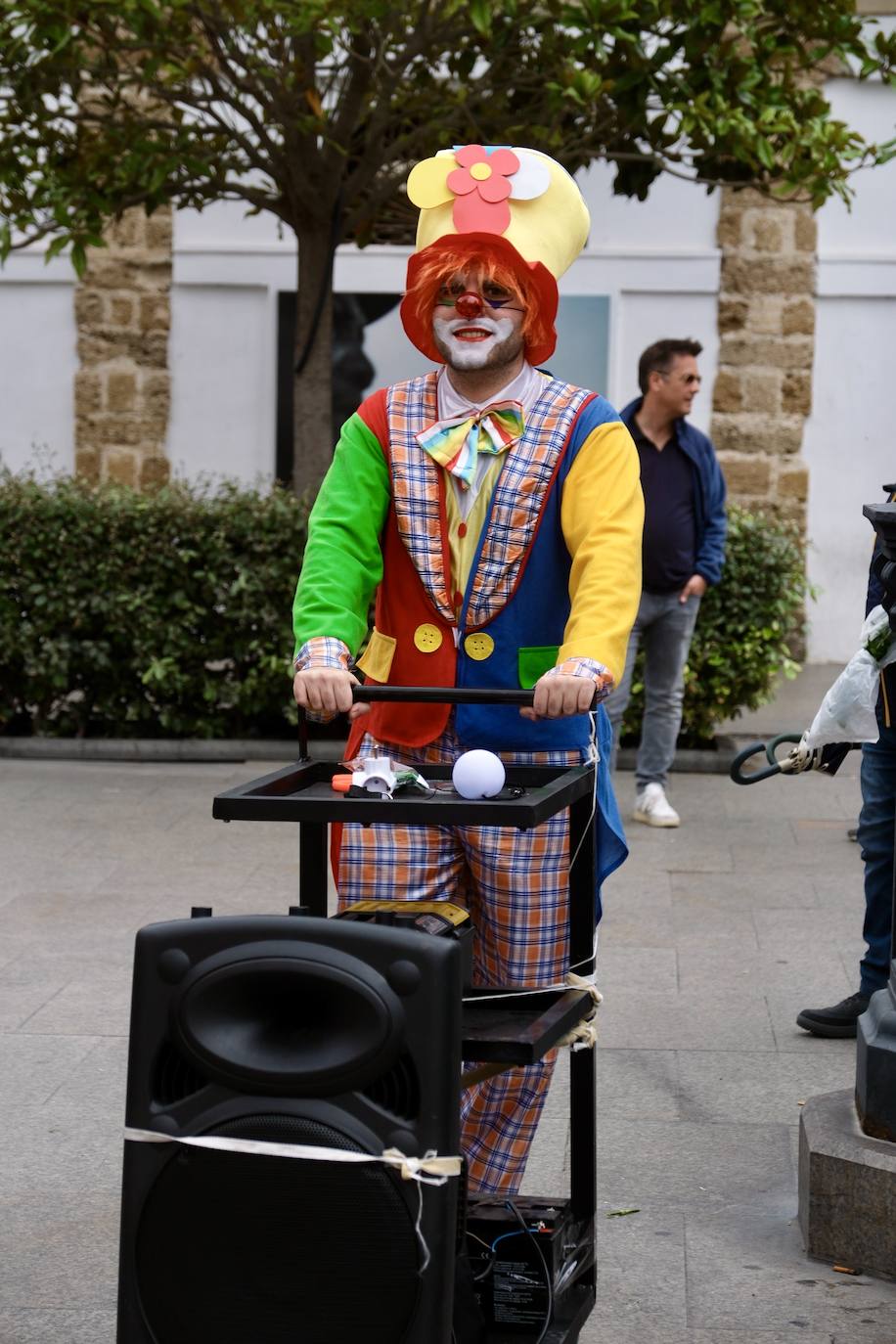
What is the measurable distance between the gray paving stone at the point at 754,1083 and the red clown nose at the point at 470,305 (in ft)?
6.91

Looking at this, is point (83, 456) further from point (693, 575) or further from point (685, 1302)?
point (685, 1302)

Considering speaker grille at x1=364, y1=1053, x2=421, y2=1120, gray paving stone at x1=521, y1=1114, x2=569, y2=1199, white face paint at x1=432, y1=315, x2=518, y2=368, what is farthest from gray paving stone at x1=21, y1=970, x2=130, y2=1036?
speaker grille at x1=364, y1=1053, x2=421, y2=1120

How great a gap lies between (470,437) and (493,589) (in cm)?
26

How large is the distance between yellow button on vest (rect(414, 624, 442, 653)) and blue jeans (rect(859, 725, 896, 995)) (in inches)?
75.5

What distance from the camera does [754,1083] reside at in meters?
4.61

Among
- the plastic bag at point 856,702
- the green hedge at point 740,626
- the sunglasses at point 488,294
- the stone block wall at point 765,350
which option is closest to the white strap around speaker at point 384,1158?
the sunglasses at point 488,294

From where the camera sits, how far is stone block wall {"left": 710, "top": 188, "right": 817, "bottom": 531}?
40.4 feet

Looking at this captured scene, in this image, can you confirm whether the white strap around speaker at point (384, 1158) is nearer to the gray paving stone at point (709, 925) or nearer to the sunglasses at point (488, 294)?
the sunglasses at point (488, 294)

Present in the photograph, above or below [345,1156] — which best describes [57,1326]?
below

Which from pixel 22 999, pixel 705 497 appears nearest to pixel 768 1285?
pixel 22 999

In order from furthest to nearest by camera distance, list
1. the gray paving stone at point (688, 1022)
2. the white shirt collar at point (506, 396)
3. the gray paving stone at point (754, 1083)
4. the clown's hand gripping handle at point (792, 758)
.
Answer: the gray paving stone at point (688, 1022), the gray paving stone at point (754, 1083), the clown's hand gripping handle at point (792, 758), the white shirt collar at point (506, 396)

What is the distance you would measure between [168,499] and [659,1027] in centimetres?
462

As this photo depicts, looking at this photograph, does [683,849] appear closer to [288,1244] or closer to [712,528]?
[712,528]

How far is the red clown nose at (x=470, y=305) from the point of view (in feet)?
10.3
